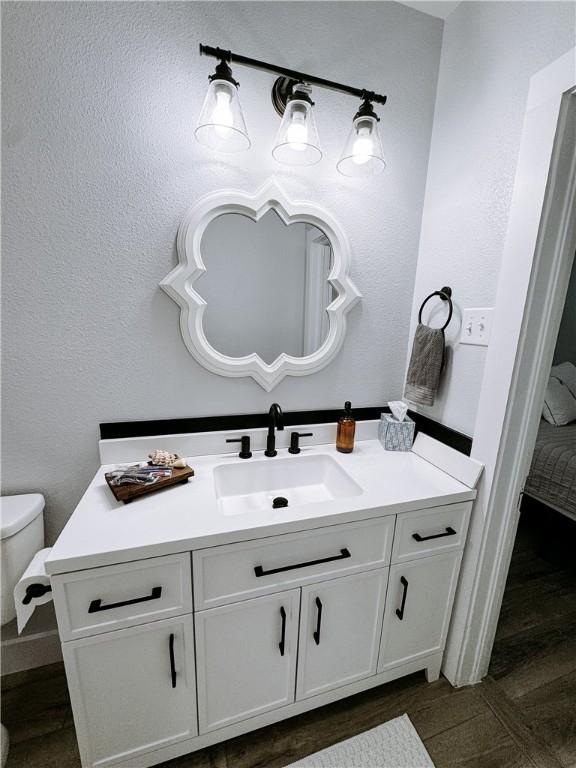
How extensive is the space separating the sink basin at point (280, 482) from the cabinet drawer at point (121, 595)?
33 centimetres

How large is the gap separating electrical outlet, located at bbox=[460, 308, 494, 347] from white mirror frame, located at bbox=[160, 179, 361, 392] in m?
0.42

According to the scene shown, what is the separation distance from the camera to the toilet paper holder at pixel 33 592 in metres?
0.93

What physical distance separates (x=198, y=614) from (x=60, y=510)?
0.71 meters

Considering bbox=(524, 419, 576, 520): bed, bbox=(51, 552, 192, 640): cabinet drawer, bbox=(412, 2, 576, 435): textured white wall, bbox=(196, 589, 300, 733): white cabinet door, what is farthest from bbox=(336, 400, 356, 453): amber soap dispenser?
bbox=(524, 419, 576, 520): bed

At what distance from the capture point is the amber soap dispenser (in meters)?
1.45

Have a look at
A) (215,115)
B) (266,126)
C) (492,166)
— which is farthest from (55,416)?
(492,166)

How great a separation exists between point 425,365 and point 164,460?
1.07m

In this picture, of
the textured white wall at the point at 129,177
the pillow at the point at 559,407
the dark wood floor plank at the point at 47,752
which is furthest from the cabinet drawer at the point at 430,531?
the pillow at the point at 559,407

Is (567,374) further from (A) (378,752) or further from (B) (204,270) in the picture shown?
(B) (204,270)

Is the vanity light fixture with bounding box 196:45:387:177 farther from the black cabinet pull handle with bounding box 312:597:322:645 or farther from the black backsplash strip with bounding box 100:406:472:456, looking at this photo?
the black cabinet pull handle with bounding box 312:597:322:645

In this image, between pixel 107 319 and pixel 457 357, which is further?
pixel 457 357

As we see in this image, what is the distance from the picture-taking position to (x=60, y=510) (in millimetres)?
1311

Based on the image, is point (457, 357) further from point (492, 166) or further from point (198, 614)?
point (198, 614)

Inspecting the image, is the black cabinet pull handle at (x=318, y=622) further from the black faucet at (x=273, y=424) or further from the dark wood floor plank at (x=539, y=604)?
the dark wood floor plank at (x=539, y=604)
